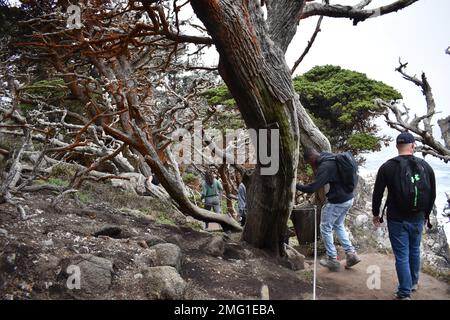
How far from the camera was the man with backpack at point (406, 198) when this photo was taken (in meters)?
3.29

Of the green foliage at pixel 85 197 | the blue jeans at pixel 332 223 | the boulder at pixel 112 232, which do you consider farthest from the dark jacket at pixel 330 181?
the green foliage at pixel 85 197

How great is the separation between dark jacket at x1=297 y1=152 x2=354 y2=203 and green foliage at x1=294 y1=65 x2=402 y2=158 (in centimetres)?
856

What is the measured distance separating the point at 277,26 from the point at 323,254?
12.7 feet

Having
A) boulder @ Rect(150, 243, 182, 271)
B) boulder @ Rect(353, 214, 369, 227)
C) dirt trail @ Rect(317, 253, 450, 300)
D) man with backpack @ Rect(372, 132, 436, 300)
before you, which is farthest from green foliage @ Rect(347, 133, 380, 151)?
boulder @ Rect(150, 243, 182, 271)

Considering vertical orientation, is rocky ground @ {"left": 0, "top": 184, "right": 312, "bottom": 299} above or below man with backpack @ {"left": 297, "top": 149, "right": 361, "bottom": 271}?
below

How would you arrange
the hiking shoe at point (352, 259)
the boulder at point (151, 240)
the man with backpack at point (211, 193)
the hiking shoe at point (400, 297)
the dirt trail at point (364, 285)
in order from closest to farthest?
the hiking shoe at point (400, 297)
the dirt trail at point (364, 285)
the boulder at point (151, 240)
the hiking shoe at point (352, 259)
the man with backpack at point (211, 193)

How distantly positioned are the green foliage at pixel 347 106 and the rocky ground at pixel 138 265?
25.3 ft

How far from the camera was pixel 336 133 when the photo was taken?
13.2 m

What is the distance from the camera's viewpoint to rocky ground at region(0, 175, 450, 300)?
2.69 m

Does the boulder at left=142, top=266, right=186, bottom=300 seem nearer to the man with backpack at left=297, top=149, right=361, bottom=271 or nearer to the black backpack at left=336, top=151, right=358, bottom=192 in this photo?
the man with backpack at left=297, top=149, right=361, bottom=271

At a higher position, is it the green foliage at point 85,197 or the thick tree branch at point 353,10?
the thick tree branch at point 353,10

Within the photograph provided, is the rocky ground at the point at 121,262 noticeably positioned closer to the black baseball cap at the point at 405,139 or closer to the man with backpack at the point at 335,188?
the man with backpack at the point at 335,188
